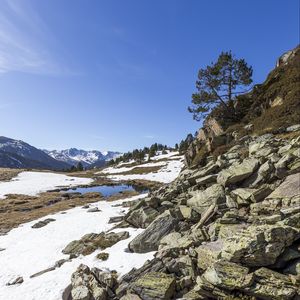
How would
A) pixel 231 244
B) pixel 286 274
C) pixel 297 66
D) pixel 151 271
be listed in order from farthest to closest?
1. pixel 297 66
2. pixel 151 271
3. pixel 231 244
4. pixel 286 274

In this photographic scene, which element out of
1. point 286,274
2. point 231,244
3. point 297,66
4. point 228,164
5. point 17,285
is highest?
point 297,66

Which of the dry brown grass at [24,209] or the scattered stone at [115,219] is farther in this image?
the dry brown grass at [24,209]

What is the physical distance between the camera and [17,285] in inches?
669

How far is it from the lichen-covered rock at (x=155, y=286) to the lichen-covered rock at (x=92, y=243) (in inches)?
314

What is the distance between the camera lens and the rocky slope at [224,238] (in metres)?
11.0

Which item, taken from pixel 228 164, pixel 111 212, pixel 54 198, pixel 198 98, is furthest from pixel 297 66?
pixel 54 198

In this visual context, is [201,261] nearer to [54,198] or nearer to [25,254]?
[25,254]

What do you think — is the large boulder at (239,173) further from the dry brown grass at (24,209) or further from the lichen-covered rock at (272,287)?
the dry brown grass at (24,209)

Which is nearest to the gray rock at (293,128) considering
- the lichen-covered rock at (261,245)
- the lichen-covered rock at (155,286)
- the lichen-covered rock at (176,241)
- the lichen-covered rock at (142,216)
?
the lichen-covered rock at (142,216)

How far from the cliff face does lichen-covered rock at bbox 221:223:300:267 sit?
20148 millimetres

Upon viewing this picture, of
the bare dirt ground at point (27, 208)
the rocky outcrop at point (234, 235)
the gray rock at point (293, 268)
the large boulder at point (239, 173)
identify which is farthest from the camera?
the bare dirt ground at point (27, 208)

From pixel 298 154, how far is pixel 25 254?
2353 centimetres

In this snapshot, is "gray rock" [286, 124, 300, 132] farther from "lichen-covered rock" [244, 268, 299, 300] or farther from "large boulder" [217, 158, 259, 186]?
"lichen-covered rock" [244, 268, 299, 300]

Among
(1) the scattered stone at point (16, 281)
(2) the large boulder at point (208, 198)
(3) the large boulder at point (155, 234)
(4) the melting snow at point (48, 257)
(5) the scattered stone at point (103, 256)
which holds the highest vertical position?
(2) the large boulder at point (208, 198)
